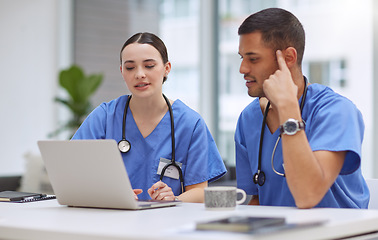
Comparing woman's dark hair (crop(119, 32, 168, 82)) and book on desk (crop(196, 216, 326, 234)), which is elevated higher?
woman's dark hair (crop(119, 32, 168, 82))

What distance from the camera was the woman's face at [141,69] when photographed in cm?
207

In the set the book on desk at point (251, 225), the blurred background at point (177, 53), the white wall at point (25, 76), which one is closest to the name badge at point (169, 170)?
the book on desk at point (251, 225)

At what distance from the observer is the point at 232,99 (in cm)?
509

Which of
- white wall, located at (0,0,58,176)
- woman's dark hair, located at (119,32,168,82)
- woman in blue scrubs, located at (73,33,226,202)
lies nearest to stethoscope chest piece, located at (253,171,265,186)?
woman in blue scrubs, located at (73,33,226,202)

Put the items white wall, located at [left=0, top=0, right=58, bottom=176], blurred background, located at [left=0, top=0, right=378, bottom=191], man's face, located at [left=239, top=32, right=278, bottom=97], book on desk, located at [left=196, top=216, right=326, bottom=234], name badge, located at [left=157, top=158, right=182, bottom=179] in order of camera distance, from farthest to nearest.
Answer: white wall, located at [left=0, top=0, right=58, bottom=176]
blurred background, located at [left=0, top=0, right=378, bottom=191]
name badge, located at [left=157, top=158, right=182, bottom=179]
man's face, located at [left=239, top=32, right=278, bottom=97]
book on desk, located at [left=196, top=216, right=326, bottom=234]

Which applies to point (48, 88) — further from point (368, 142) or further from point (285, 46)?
point (285, 46)

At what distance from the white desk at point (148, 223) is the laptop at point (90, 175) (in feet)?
0.10

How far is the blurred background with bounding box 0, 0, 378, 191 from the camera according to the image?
166 inches

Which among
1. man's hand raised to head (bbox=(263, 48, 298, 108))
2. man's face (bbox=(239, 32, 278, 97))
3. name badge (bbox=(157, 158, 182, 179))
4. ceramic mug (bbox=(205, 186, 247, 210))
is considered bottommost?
name badge (bbox=(157, 158, 182, 179))

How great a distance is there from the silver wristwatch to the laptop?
362mm

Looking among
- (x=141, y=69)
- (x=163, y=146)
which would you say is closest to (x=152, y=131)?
(x=163, y=146)

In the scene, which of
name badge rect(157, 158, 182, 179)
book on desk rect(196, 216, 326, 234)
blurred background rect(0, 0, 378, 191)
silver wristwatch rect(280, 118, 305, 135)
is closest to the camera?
book on desk rect(196, 216, 326, 234)

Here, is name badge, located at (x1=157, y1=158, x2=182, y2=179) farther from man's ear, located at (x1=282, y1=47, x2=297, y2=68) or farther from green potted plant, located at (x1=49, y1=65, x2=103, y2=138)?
green potted plant, located at (x1=49, y1=65, x2=103, y2=138)

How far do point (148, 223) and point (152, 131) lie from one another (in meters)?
0.91
